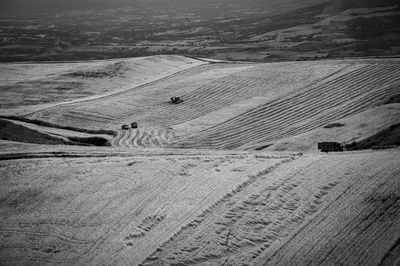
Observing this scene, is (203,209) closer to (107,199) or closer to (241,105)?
(107,199)

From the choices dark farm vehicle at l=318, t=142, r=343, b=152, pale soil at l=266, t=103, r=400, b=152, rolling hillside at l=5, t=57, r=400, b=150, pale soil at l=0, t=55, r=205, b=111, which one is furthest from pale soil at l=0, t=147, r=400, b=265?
pale soil at l=0, t=55, r=205, b=111

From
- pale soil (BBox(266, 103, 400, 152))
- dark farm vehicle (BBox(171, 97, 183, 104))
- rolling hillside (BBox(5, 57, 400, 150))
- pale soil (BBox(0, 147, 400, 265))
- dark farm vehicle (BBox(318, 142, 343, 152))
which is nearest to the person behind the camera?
pale soil (BBox(0, 147, 400, 265))

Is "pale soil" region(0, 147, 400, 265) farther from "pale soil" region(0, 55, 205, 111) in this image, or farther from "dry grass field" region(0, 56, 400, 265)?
"pale soil" region(0, 55, 205, 111)

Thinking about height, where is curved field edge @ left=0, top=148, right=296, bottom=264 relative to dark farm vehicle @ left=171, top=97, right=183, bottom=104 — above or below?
above

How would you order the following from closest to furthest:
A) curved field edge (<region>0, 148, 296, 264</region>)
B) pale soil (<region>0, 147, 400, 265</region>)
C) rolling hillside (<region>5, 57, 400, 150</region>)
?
1. pale soil (<region>0, 147, 400, 265</region>)
2. curved field edge (<region>0, 148, 296, 264</region>)
3. rolling hillside (<region>5, 57, 400, 150</region>)

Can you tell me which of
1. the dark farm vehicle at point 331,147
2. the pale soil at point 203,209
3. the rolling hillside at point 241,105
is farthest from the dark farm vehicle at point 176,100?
the dark farm vehicle at point 331,147

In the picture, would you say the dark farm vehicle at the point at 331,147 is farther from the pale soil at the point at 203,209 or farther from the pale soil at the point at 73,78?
the pale soil at the point at 73,78

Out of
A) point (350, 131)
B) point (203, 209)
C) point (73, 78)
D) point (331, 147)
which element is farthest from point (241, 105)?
point (203, 209)
